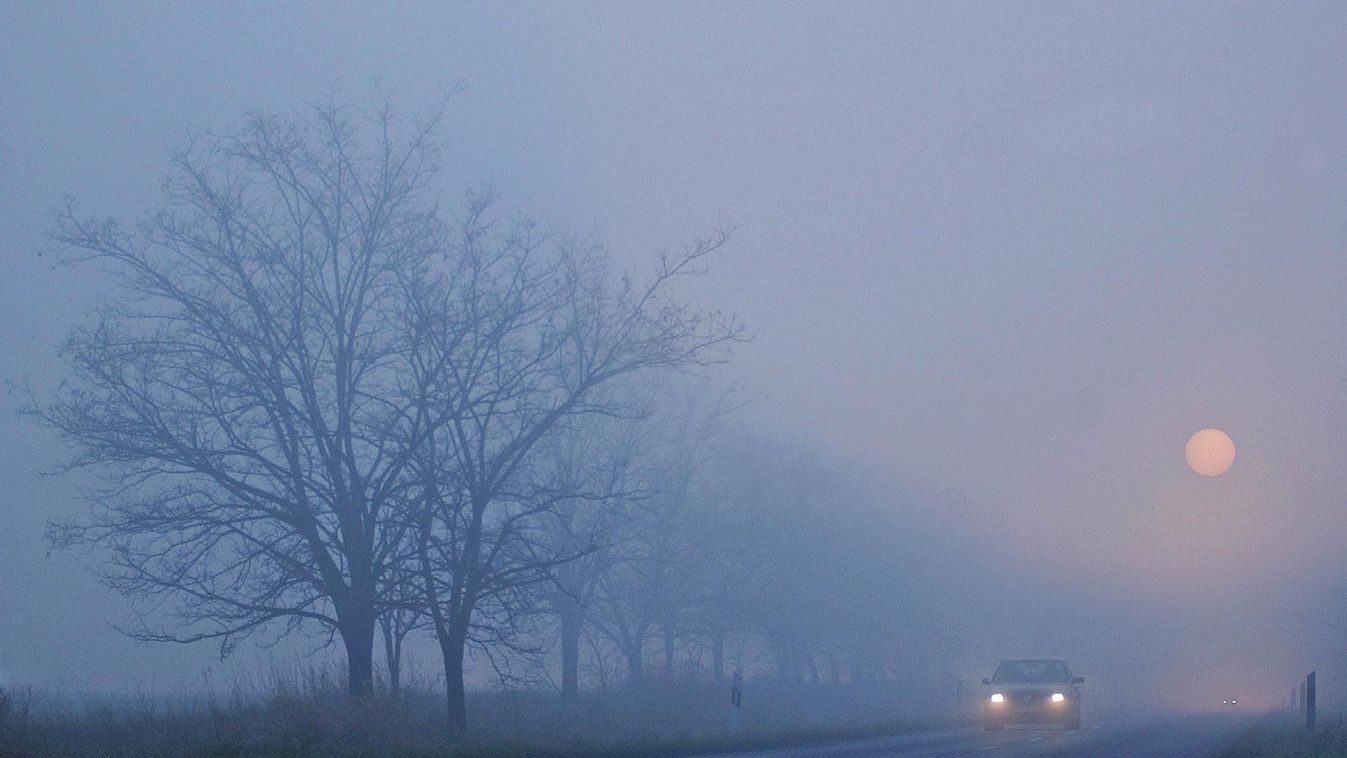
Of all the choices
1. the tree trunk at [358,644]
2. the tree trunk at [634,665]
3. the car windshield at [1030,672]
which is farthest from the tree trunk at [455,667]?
the tree trunk at [634,665]

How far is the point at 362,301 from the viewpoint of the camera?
24203 millimetres

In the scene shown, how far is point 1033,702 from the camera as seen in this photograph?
103 ft

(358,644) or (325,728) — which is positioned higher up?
(358,644)

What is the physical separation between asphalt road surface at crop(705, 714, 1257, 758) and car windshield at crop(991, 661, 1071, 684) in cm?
115

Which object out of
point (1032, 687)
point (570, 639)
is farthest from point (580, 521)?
point (1032, 687)

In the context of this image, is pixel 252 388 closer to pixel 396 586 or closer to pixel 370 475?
pixel 370 475

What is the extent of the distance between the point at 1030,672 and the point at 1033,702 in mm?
1638

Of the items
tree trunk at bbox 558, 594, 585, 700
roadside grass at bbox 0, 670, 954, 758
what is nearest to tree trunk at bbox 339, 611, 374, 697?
roadside grass at bbox 0, 670, 954, 758

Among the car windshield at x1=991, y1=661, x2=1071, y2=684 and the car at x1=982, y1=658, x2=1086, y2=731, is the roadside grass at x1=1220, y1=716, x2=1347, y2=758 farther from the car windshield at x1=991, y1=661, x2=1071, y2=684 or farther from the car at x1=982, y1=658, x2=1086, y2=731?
the car windshield at x1=991, y1=661, x2=1071, y2=684

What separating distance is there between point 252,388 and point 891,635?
48559 mm

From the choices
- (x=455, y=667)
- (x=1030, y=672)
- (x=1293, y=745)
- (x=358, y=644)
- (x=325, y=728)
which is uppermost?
(x=358, y=644)

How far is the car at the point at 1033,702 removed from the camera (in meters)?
31.1

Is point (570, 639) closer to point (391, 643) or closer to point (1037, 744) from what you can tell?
point (391, 643)

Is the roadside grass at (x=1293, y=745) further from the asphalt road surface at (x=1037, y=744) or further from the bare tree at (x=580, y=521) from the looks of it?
the bare tree at (x=580, y=521)
